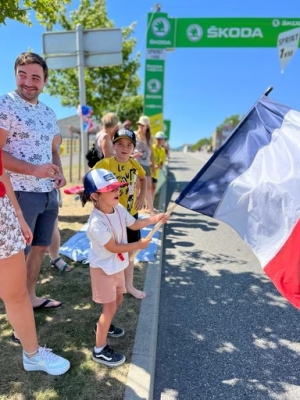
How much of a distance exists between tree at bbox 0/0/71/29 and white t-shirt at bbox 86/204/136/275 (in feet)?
8.85

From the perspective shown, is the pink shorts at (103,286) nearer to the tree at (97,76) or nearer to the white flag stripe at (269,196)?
the white flag stripe at (269,196)

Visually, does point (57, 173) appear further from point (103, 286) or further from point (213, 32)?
point (213, 32)

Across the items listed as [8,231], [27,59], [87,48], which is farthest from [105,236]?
[87,48]

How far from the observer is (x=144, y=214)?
669 cm

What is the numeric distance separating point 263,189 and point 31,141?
1689 mm

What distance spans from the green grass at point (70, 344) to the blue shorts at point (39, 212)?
728mm

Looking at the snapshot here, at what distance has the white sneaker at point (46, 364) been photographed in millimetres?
2096

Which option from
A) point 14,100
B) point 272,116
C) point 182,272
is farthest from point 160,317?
point 14,100

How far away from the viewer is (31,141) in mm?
2242

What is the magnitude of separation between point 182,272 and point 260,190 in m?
2.27

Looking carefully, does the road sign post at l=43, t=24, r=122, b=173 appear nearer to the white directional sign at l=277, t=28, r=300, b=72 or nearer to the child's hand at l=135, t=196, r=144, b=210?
the child's hand at l=135, t=196, r=144, b=210

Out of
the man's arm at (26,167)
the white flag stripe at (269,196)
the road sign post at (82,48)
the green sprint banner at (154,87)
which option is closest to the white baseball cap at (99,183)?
the man's arm at (26,167)

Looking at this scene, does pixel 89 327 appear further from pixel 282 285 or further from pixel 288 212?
pixel 288 212

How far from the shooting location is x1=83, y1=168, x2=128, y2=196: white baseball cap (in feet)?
6.47
